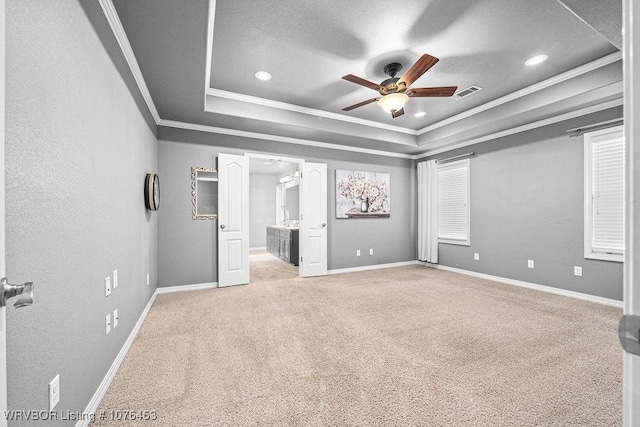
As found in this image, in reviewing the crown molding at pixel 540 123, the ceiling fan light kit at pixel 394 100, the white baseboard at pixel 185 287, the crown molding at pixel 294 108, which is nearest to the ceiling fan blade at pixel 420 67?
the ceiling fan light kit at pixel 394 100

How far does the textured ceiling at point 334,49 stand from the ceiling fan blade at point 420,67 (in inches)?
12.0

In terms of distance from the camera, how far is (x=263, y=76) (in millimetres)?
3311

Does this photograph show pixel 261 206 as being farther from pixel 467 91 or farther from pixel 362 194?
pixel 467 91

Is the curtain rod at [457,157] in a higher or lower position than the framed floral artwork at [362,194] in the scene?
higher

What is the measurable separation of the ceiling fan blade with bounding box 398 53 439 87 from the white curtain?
3.35 meters

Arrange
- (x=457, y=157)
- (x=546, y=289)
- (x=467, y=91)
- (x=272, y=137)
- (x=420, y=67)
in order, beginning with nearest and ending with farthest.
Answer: (x=420, y=67) < (x=467, y=91) < (x=546, y=289) < (x=272, y=137) < (x=457, y=157)

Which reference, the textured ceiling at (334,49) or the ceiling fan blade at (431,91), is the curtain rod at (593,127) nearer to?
the textured ceiling at (334,49)

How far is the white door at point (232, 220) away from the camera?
4285mm

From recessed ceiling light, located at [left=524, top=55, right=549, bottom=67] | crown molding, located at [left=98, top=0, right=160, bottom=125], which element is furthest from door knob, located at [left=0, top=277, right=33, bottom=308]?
recessed ceiling light, located at [left=524, top=55, right=549, bottom=67]

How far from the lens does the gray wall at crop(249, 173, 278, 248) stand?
927 cm

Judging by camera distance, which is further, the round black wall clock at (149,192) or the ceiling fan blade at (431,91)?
the round black wall clock at (149,192)

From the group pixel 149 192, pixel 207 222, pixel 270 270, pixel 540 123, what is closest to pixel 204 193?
pixel 207 222

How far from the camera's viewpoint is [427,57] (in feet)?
7.66

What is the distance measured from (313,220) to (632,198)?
467cm
